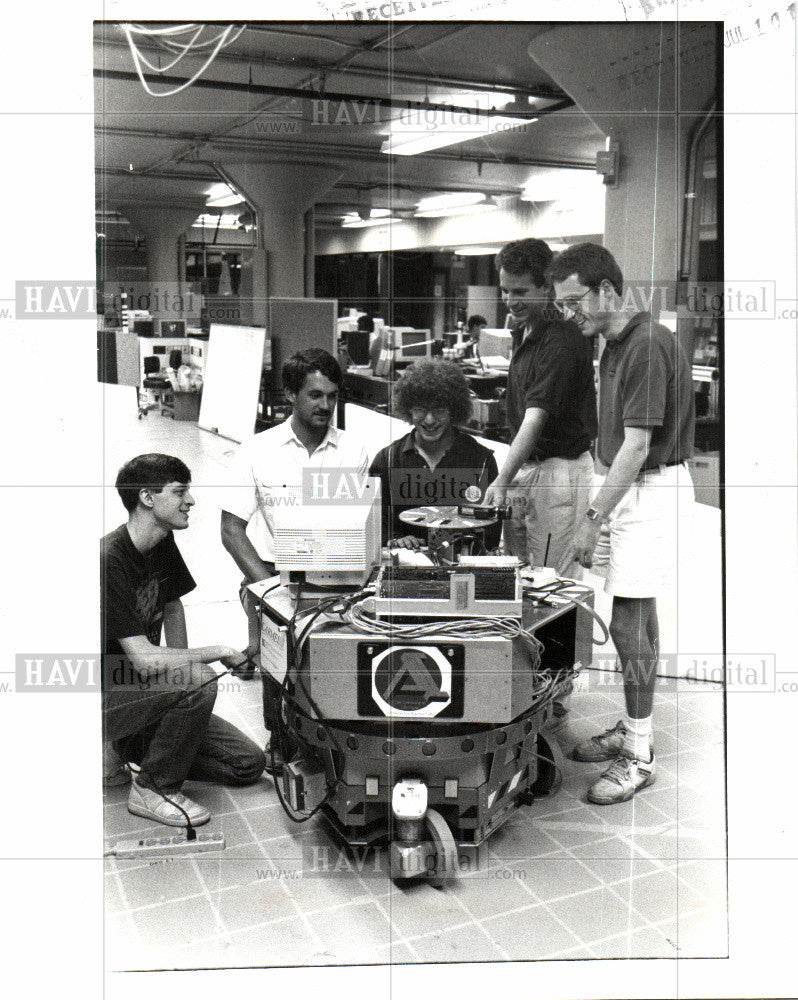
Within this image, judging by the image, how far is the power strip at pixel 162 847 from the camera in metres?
2.68

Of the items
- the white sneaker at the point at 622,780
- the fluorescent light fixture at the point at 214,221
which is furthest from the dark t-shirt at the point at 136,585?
the white sneaker at the point at 622,780

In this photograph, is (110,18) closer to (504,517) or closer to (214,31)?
(214,31)

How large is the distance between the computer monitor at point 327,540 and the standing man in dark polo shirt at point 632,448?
69cm

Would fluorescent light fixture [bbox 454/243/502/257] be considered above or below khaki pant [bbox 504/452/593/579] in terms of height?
above

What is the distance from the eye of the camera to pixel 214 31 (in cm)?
227

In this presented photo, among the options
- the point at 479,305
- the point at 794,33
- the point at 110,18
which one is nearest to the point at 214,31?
the point at 110,18

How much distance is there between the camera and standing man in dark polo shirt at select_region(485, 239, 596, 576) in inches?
111

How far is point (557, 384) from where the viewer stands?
113 inches

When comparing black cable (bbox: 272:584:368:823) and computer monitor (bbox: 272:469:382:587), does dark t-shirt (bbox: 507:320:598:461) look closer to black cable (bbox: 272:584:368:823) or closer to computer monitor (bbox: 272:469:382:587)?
computer monitor (bbox: 272:469:382:587)

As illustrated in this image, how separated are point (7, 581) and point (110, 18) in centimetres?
123

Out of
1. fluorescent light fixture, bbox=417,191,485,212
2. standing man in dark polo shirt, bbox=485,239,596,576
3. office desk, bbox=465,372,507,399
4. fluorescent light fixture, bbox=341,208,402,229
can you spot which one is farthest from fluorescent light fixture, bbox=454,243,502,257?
office desk, bbox=465,372,507,399

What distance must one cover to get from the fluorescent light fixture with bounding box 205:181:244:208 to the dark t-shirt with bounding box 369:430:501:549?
0.83 m

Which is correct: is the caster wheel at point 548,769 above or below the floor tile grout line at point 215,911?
above

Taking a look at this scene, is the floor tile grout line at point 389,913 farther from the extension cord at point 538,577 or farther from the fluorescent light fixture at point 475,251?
the fluorescent light fixture at point 475,251
